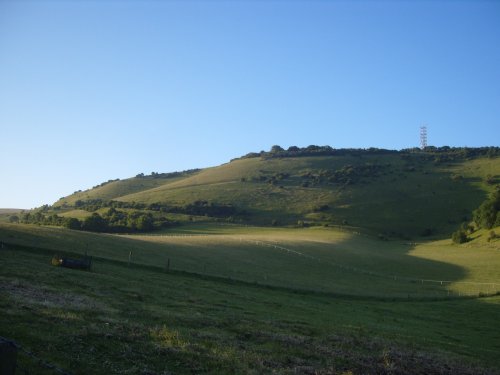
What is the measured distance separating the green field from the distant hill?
65.1 metres

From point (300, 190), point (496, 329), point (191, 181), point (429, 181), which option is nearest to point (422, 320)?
point (496, 329)

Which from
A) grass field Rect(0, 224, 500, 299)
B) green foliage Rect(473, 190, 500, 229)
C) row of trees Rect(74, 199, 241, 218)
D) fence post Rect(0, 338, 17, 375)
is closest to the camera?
fence post Rect(0, 338, 17, 375)

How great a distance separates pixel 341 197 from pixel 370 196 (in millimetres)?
10790

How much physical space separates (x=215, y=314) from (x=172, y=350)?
9.43m

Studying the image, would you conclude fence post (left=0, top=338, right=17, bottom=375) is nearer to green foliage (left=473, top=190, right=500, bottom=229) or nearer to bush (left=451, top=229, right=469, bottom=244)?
bush (left=451, top=229, right=469, bottom=244)

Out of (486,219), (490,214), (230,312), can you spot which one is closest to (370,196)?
(486,219)

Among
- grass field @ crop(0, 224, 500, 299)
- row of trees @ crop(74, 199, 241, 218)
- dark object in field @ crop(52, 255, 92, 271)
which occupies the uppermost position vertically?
row of trees @ crop(74, 199, 241, 218)

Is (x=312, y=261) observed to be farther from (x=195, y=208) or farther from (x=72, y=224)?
(x=195, y=208)

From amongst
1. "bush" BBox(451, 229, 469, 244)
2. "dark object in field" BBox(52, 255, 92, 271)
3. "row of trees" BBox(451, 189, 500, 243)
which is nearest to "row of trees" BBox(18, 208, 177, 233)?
"dark object in field" BBox(52, 255, 92, 271)

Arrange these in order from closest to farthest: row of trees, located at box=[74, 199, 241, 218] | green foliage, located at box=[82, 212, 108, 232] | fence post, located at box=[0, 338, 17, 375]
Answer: fence post, located at box=[0, 338, 17, 375] → green foliage, located at box=[82, 212, 108, 232] → row of trees, located at box=[74, 199, 241, 218]

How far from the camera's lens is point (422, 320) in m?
35.9

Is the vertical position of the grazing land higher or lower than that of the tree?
lower

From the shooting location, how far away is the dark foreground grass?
45.0ft

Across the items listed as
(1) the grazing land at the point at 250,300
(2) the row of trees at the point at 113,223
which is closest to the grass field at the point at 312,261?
(1) the grazing land at the point at 250,300
